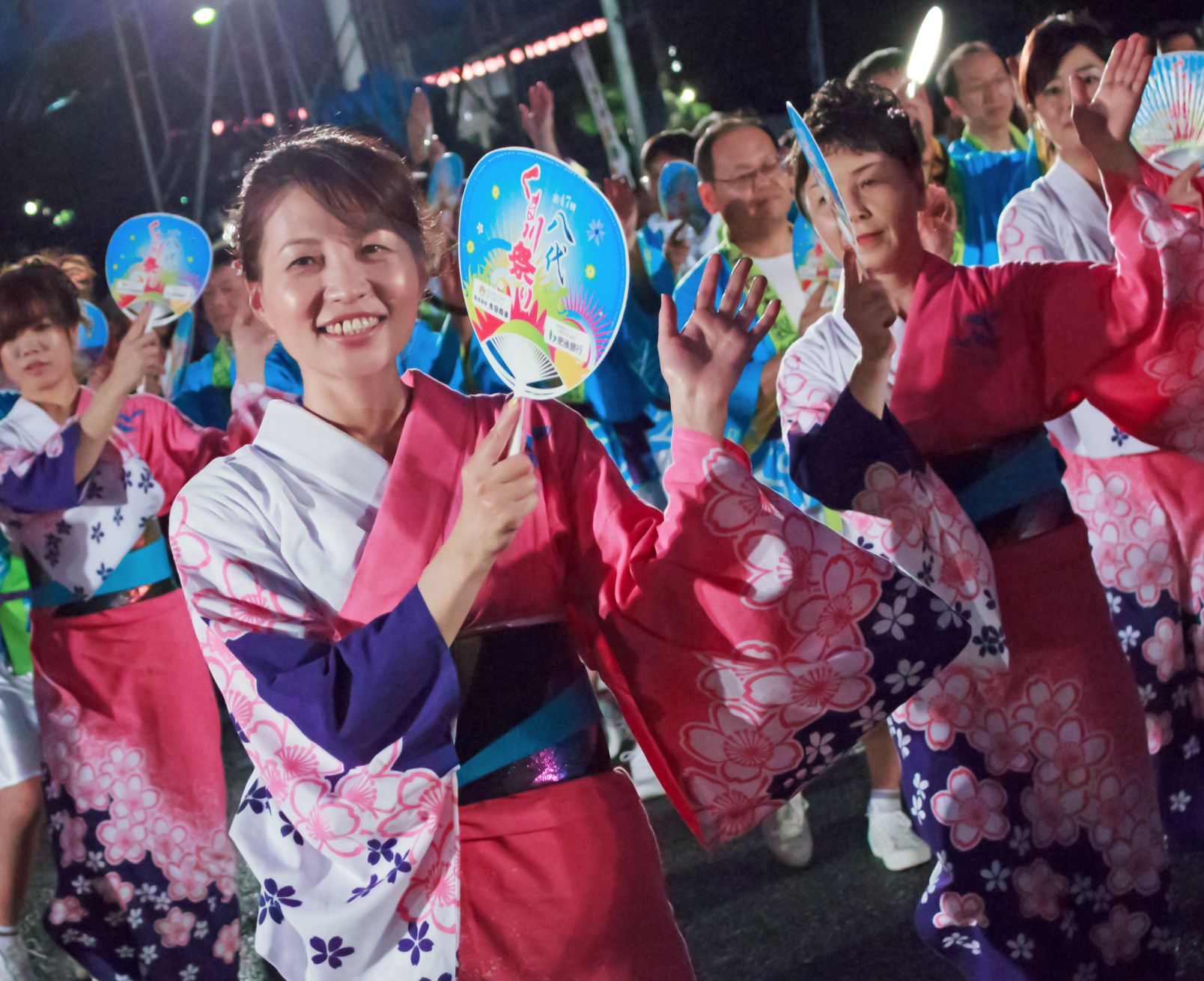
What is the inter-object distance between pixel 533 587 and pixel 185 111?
7234mm

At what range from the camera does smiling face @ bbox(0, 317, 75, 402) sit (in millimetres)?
3652

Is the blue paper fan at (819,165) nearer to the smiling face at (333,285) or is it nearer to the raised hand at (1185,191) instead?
the smiling face at (333,285)

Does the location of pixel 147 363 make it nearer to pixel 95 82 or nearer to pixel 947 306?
pixel 947 306

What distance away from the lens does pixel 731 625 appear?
1738 mm

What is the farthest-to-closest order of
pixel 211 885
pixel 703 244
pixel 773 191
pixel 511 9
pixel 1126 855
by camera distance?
pixel 511 9 → pixel 703 244 → pixel 773 191 → pixel 211 885 → pixel 1126 855

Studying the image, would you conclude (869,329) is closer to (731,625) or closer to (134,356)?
(731,625)

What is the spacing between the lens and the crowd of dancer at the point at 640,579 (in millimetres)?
1643

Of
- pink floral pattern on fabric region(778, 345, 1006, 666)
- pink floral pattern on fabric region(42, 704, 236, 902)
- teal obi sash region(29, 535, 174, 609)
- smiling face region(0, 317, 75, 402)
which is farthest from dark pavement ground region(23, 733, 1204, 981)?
smiling face region(0, 317, 75, 402)

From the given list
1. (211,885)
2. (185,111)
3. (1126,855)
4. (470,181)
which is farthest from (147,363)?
(185,111)

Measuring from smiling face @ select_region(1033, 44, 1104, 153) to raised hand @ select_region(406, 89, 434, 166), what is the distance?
180 cm

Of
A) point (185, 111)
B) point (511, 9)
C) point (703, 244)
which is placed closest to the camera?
point (703, 244)

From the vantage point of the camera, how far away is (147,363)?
126 inches

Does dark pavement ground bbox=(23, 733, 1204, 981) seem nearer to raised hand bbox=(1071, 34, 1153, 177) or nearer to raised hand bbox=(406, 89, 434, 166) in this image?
raised hand bbox=(1071, 34, 1153, 177)

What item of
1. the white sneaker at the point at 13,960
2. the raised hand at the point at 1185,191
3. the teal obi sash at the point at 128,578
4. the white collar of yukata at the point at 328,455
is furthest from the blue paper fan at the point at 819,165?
the white sneaker at the point at 13,960
